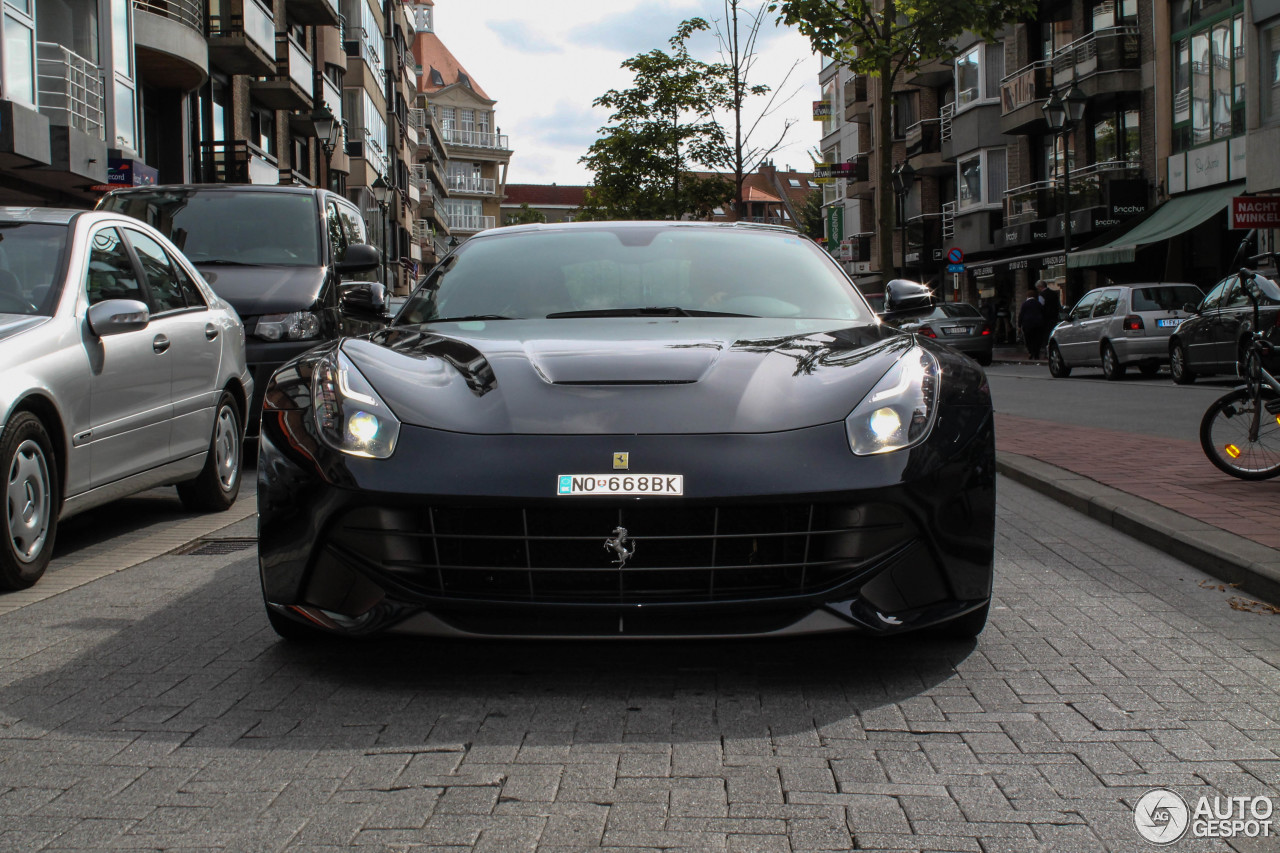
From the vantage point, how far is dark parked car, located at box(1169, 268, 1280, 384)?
1798 cm

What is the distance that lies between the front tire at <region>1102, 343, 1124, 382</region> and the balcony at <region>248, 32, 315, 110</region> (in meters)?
20.6

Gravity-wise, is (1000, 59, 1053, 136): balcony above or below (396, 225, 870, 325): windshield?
above

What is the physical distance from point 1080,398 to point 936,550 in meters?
14.5

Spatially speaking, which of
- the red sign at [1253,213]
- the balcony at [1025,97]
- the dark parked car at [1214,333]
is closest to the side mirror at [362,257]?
the dark parked car at [1214,333]

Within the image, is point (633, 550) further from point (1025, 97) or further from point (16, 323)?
point (1025, 97)

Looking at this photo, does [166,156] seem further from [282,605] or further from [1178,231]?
[282,605]

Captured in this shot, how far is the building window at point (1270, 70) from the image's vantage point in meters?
26.7

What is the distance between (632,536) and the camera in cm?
353

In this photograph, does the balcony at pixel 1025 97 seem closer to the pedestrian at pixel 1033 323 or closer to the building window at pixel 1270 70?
the pedestrian at pixel 1033 323

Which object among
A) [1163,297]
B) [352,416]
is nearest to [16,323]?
[352,416]

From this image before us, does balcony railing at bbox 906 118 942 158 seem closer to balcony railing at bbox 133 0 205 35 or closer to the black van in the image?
balcony railing at bbox 133 0 205 35

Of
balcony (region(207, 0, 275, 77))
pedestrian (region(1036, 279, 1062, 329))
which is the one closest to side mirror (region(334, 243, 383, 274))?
balcony (region(207, 0, 275, 77))

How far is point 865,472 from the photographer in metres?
3.55

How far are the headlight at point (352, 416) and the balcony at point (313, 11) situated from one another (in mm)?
38439
